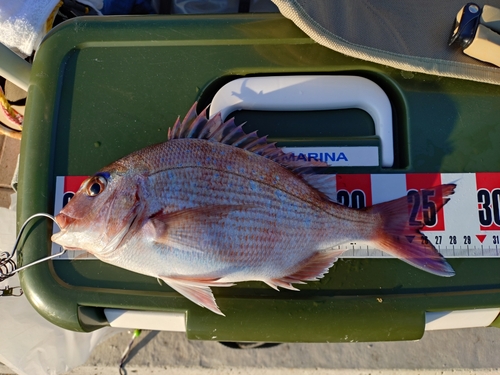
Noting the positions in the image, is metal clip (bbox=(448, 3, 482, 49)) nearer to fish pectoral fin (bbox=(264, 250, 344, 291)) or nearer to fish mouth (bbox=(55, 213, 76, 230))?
fish pectoral fin (bbox=(264, 250, 344, 291))

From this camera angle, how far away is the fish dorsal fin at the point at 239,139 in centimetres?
107

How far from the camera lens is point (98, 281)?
1180mm

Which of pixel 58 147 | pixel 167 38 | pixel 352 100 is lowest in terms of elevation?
pixel 58 147

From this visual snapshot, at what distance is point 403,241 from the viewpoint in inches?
42.8

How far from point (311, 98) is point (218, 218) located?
521 millimetres

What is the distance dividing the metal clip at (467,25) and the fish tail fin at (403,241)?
21.7 inches

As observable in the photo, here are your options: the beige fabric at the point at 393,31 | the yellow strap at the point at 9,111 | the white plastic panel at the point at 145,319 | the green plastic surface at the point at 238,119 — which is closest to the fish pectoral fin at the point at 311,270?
the green plastic surface at the point at 238,119

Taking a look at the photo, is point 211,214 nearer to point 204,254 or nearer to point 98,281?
point 204,254

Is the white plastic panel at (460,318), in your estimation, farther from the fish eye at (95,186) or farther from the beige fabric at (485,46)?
the fish eye at (95,186)

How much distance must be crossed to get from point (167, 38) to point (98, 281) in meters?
0.84

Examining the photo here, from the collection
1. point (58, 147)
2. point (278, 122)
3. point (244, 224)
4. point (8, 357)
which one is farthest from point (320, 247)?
point (8, 357)

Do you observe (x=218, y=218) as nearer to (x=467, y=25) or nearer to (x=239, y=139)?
(x=239, y=139)

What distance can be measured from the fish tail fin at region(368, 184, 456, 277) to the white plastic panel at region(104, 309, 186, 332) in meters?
0.67

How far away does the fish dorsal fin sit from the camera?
1067mm
